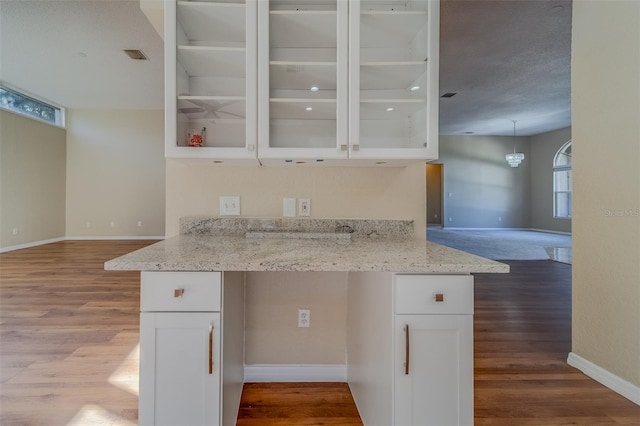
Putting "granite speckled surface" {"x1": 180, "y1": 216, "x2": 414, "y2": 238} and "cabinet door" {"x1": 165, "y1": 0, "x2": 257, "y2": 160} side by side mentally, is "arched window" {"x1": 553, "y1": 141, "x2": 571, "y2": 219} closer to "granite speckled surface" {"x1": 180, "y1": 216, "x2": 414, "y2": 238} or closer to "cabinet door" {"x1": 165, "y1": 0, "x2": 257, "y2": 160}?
"granite speckled surface" {"x1": 180, "y1": 216, "x2": 414, "y2": 238}

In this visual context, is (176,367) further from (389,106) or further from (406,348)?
(389,106)

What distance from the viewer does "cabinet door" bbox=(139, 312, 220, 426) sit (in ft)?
3.60

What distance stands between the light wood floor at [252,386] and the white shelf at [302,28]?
72.9 inches

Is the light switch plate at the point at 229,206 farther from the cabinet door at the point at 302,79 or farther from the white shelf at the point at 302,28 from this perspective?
the white shelf at the point at 302,28

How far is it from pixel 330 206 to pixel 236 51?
947mm

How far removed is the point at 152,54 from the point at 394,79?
4306mm

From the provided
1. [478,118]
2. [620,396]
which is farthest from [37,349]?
[478,118]

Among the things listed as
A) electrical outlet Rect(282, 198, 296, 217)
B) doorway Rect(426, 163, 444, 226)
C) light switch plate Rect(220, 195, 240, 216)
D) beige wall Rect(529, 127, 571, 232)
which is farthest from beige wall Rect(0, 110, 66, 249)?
beige wall Rect(529, 127, 571, 232)

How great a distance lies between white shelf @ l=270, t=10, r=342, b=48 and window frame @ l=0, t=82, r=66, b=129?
6.97 meters

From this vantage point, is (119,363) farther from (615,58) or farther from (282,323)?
(615,58)

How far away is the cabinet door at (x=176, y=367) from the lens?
1.10m

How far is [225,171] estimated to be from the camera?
6.16 feet

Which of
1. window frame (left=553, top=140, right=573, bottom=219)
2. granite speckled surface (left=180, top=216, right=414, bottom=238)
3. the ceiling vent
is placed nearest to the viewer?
granite speckled surface (left=180, top=216, right=414, bottom=238)

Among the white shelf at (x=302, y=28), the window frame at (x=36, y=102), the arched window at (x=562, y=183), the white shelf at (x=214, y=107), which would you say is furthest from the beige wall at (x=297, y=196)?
the arched window at (x=562, y=183)
